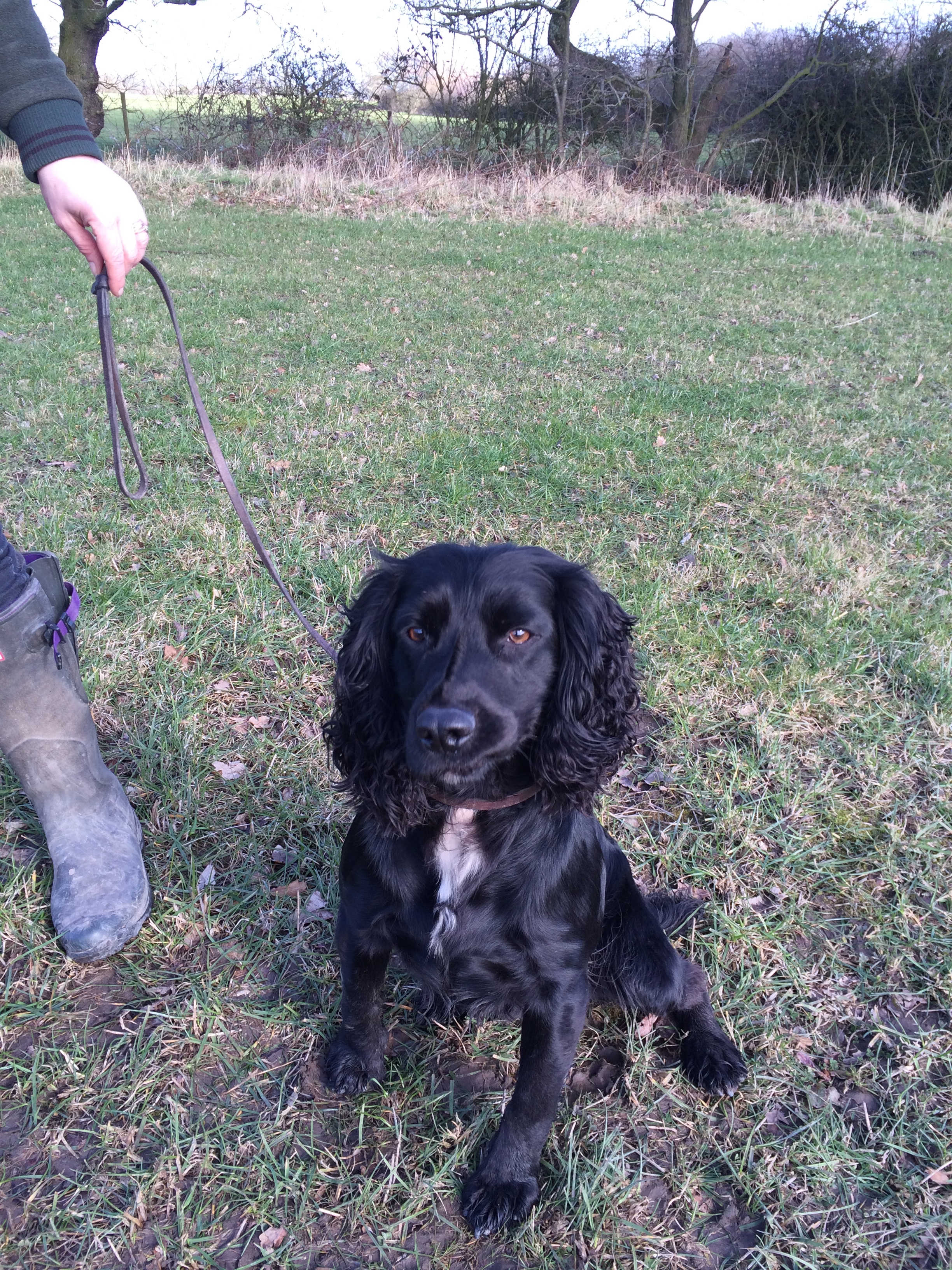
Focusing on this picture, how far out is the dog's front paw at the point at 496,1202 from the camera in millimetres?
1822

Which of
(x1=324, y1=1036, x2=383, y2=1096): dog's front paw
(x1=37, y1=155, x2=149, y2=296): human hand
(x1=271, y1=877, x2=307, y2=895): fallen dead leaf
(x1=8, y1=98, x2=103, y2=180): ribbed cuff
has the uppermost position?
(x1=8, y1=98, x2=103, y2=180): ribbed cuff

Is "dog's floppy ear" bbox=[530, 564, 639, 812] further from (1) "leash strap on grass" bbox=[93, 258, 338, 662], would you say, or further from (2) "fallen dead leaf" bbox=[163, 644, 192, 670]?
(2) "fallen dead leaf" bbox=[163, 644, 192, 670]

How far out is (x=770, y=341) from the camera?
8273 millimetres

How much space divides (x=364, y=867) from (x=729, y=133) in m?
21.8

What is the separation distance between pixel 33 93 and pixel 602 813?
247 cm

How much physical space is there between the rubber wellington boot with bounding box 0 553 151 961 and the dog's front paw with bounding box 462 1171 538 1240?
3.70ft

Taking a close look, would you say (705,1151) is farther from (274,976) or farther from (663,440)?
(663,440)

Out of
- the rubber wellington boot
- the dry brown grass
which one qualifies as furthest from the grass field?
the dry brown grass

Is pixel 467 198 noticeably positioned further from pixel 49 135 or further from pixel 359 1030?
pixel 359 1030

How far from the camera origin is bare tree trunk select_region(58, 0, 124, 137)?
19.3 m

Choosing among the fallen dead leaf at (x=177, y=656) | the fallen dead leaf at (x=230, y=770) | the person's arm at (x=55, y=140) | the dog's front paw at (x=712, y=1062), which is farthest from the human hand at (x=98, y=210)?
the dog's front paw at (x=712, y=1062)

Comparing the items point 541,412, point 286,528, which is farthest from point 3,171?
point 286,528

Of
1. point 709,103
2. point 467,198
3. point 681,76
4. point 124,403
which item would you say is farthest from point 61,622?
point 709,103

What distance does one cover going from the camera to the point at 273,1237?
5.86 feet
